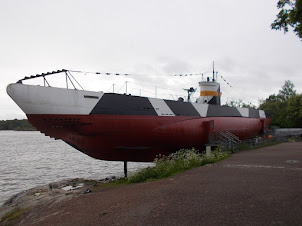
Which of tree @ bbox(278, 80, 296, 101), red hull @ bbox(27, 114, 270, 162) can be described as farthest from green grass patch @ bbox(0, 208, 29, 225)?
tree @ bbox(278, 80, 296, 101)

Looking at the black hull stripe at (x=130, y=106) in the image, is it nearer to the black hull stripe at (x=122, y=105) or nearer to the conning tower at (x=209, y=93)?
the black hull stripe at (x=122, y=105)

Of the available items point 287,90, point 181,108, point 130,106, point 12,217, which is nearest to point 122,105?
point 130,106

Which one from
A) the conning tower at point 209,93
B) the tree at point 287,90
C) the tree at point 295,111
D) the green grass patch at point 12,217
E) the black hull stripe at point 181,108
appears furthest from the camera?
the tree at point 287,90

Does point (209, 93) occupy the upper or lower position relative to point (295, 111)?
upper

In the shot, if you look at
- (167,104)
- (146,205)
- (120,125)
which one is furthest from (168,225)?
(167,104)

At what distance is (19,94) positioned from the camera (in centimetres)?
1177

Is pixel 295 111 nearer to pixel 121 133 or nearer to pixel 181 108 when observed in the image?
pixel 181 108

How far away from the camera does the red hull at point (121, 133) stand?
12977 mm

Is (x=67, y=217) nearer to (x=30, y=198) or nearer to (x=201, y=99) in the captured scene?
(x=30, y=198)

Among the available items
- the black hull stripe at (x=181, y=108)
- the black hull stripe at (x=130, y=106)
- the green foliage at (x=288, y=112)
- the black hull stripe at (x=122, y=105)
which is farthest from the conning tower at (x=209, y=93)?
the green foliage at (x=288, y=112)

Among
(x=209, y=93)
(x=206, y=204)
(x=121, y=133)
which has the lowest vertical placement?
(x=206, y=204)

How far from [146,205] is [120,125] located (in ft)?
25.6

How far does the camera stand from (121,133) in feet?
45.5

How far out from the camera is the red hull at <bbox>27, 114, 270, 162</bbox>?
13.0m
